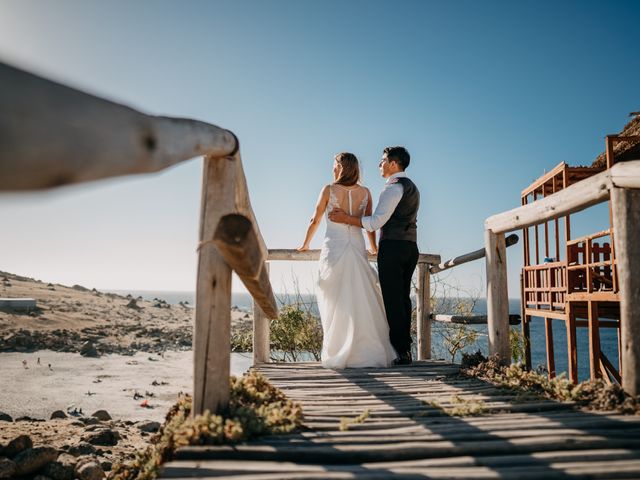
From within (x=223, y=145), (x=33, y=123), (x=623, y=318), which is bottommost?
(x=623, y=318)

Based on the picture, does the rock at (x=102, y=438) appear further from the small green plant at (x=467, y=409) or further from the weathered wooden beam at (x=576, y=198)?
the weathered wooden beam at (x=576, y=198)

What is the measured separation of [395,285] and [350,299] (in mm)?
576

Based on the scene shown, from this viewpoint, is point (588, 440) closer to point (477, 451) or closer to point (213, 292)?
point (477, 451)

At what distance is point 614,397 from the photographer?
9.63ft

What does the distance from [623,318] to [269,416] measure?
246 cm

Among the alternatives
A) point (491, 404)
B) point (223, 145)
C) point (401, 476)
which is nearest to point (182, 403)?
point (401, 476)

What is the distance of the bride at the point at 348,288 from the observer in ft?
16.4

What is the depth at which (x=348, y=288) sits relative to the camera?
5176 millimetres

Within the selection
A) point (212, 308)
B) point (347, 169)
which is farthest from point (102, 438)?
point (212, 308)

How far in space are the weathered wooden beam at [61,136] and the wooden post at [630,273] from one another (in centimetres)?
300

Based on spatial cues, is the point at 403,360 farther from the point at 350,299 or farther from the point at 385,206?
the point at 385,206

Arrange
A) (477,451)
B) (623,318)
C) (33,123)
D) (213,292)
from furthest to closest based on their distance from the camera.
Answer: (623,318), (213,292), (477,451), (33,123)

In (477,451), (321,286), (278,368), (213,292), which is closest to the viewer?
(477,451)

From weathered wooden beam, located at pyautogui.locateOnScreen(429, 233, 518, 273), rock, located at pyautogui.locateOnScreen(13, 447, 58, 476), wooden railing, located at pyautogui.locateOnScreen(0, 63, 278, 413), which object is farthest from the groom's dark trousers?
rock, located at pyautogui.locateOnScreen(13, 447, 58, 476)
